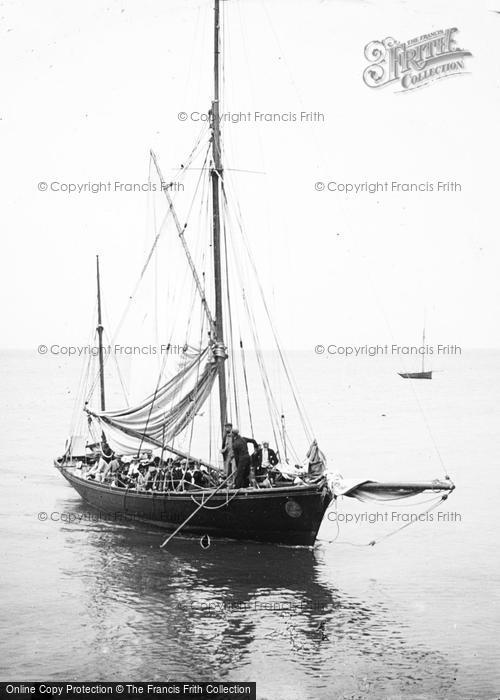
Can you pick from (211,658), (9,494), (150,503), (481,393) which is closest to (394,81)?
(150,503)

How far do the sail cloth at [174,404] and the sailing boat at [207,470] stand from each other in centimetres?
3

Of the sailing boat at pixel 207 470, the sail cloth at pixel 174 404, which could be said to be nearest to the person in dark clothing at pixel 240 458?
the sailing boat at pixel 207 470

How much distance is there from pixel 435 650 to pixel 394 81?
18271mm

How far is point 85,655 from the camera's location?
18.1 metres

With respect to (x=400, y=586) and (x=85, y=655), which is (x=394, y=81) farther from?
(x=85, y=655)

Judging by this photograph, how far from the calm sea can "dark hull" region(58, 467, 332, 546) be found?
51 centimetres

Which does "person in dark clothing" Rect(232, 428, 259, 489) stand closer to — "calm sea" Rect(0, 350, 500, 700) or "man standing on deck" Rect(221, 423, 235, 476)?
"man standing on deck" Rect(221, 423, 235, 476)

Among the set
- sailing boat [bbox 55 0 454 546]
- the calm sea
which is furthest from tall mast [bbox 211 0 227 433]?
the calm sea

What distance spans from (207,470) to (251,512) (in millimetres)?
3939

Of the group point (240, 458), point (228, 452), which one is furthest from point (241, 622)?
point (228, 452)

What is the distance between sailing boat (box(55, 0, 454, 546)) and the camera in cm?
2523

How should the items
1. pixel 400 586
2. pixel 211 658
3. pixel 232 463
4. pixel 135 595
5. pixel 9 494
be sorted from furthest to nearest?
pixel 9 494 → pixel 232 463 → pixel 400 586 → pixel 135 595 → pixel 211 658

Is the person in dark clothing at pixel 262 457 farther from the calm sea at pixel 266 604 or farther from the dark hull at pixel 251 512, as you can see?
the calm sea at pixel 266 604

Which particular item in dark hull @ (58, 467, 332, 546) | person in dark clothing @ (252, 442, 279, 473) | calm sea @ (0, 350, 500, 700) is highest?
person in dark clothing @ (252, 442, 279, 473)
